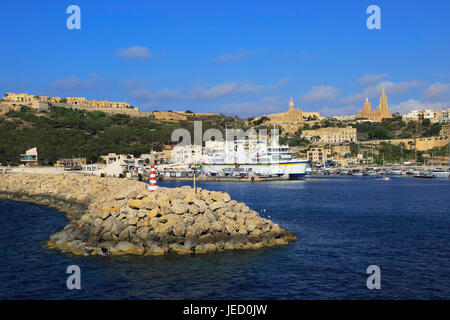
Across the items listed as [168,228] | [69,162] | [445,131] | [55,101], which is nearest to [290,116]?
[445,131]

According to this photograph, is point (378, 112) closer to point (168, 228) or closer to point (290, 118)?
point (290, 118)

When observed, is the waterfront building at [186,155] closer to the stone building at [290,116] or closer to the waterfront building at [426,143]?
the waterfront building at [426,143]

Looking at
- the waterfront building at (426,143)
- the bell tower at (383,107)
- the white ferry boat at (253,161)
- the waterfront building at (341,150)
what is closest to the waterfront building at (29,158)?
the white ferry boat at (253,161)

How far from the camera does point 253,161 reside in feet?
252

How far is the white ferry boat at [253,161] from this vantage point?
72.2 m

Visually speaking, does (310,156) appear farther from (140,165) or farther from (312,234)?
(312,234)

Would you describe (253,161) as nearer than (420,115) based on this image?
Yes

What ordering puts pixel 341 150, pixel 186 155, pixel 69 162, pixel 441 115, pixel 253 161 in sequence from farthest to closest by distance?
pixel 441 115 < pixel 341 150 < pixel 186 155 < pixel 253 161 < pixel 69 162

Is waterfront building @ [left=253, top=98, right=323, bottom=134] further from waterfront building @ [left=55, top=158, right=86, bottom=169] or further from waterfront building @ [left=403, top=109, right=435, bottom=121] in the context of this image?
waterfront building @ [left=55, top=158, right=86, bottom=169]

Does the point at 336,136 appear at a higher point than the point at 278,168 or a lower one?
higher

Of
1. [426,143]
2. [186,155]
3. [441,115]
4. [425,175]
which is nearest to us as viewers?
[425,175]

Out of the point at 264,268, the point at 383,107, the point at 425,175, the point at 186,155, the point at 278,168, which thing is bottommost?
the point at 264,268

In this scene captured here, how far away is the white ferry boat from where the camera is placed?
237ft
